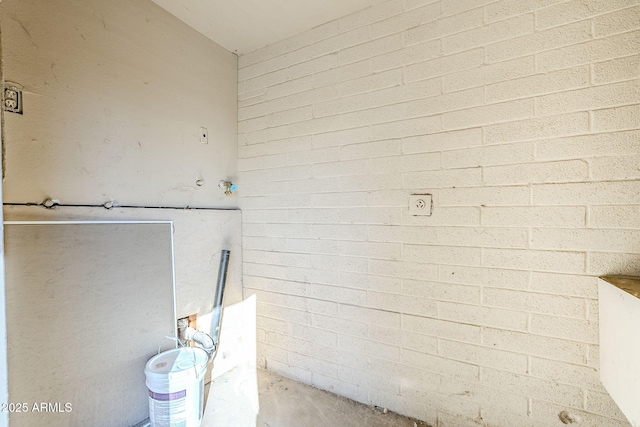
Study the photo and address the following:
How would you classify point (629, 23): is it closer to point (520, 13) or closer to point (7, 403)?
point (520, 13)

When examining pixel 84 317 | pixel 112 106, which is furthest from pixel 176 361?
pixel 112 106

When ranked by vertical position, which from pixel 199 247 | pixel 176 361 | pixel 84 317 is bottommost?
pixel 176 361

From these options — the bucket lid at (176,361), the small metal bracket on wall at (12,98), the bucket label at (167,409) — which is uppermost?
the small metal bracket on wall at (12,98)

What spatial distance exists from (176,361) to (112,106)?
1549 millimetres

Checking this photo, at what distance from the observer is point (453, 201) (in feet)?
5.78

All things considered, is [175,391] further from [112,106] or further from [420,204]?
[420,204]

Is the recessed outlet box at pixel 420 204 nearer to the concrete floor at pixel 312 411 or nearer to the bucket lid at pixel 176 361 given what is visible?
the concrete floor at pixel 312 411

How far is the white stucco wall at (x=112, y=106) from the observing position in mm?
1428

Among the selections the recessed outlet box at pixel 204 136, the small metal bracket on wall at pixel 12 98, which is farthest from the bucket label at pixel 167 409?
the recessed outlet box at pixel 204 136

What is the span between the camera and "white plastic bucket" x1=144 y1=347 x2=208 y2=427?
162 cm

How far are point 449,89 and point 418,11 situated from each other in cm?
54

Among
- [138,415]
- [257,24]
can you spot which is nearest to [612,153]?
[257,24]

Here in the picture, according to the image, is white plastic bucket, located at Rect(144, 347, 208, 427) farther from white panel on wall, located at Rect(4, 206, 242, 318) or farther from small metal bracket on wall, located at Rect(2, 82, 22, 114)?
small metal bracket on wall, located at Rect(2, 82, 22, 114)

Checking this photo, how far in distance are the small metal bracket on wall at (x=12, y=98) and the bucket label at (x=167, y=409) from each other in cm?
157
